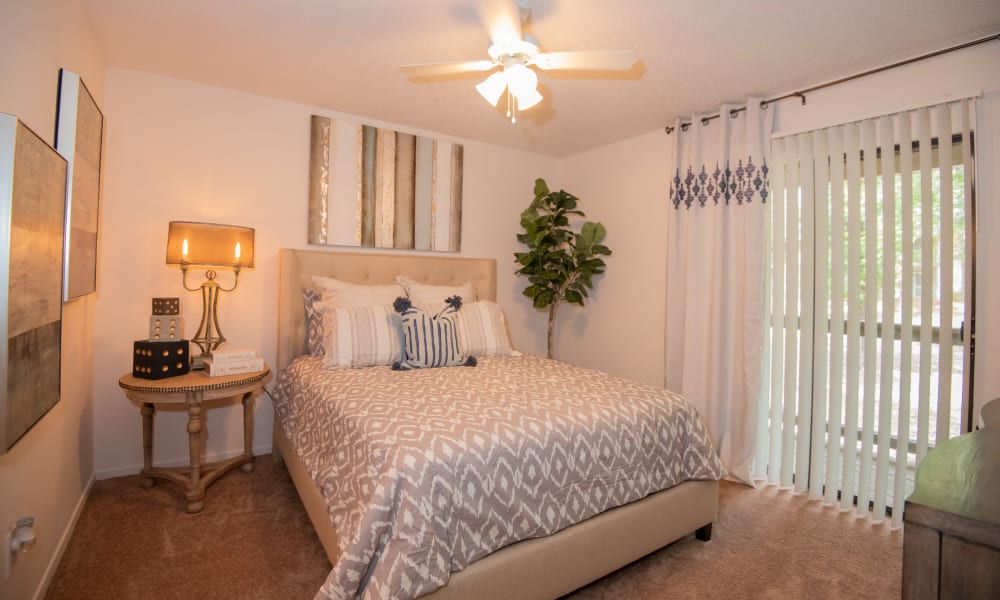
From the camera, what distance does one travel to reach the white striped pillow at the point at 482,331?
2955 mm

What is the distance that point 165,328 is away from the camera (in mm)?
2518

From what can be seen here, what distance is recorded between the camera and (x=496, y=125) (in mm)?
3527

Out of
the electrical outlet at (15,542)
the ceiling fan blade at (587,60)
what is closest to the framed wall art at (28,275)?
the electrical outlet at (15,542)

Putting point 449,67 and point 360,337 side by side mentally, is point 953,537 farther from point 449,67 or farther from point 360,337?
point 360,337

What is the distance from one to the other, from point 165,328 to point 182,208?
0.78 metres

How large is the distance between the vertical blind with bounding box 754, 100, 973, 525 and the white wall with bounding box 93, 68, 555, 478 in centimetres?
307

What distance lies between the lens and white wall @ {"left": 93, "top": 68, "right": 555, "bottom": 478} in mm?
2656

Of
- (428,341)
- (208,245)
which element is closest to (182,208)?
(208,245)

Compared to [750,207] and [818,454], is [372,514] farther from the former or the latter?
[750,207]

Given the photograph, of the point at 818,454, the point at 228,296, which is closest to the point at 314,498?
the point at 228,296

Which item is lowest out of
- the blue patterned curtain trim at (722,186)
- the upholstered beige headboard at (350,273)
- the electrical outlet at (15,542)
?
the electrical outlet at (15,542)

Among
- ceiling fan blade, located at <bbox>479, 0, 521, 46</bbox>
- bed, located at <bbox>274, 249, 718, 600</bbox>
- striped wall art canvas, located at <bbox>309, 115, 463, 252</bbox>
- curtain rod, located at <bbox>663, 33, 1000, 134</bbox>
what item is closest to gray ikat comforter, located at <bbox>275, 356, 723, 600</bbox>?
bed, located at <bbox>274, 249, 718, 600</bbox>

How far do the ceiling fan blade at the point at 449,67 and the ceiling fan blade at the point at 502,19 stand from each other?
6.7 inches

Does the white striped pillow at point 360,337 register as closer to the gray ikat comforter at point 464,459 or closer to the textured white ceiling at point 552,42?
the gray ikat comforter at point 464,459
